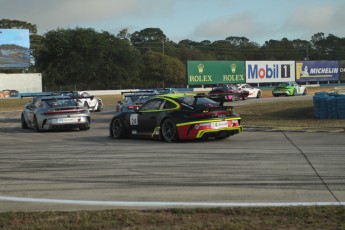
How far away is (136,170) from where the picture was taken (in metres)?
8.88

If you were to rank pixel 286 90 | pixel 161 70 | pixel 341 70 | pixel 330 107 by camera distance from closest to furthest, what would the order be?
pixel 330 107, pixel 286 90, pixel 341 70, pixel 161 70

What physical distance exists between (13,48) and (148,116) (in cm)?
6201

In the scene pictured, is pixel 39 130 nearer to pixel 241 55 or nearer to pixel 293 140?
pixel 293 140

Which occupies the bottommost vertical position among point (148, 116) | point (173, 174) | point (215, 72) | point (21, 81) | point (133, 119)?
point (173, 174)

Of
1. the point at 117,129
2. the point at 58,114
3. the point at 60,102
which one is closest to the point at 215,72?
the point at 60,102

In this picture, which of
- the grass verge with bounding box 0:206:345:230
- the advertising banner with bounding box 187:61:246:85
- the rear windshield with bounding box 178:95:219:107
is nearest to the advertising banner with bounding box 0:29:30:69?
the advertising banner with bounding box 187:61:246:85

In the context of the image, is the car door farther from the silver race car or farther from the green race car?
the green race car

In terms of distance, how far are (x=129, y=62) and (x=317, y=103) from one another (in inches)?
2725

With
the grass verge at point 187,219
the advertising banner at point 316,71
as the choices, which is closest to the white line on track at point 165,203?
the grass verge at point 187,219

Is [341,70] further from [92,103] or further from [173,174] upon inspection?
[173,174]

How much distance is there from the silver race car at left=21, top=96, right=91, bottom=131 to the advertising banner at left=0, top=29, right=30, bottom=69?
5586cm

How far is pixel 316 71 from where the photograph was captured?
8381cm

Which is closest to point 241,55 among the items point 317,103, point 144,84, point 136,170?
point 144,84

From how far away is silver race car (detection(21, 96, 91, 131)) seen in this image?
1773 cm
